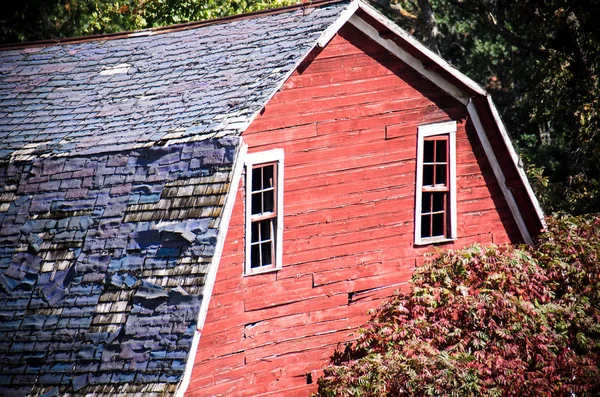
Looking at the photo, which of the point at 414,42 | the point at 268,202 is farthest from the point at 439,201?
the point at 268,202

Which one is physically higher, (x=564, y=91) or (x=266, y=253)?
(x=564, y=91)

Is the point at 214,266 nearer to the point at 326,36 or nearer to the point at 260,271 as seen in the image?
the point at 260,271

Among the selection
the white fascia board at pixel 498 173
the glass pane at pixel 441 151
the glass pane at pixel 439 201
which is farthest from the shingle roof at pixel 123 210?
the glass pane at pixel 439 201

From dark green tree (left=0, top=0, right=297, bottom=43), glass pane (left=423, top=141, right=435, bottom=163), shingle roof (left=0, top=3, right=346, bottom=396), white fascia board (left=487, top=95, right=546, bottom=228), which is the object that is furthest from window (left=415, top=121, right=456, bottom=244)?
dark green tree (left=0, top=0, right=297, bottom=43)

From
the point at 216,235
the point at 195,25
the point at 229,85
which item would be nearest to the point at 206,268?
the point at 216,235

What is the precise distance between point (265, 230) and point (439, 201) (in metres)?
3.90

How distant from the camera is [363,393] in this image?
41.7 ft

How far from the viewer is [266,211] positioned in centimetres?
1400

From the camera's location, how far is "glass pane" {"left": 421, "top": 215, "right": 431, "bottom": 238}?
16531 mm

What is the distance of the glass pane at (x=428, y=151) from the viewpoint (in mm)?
15945

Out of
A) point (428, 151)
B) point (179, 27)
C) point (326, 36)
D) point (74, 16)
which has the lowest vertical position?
point (428, 151)

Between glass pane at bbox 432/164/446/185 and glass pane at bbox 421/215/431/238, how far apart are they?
81 centimetres

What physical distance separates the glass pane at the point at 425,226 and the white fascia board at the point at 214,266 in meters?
5.11

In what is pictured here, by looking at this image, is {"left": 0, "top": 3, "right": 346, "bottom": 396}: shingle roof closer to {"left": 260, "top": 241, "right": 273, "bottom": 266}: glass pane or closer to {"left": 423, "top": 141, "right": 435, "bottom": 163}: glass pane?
{"left": 260, "top": 241, "right": 273, "bottom": 266}: glass pane
